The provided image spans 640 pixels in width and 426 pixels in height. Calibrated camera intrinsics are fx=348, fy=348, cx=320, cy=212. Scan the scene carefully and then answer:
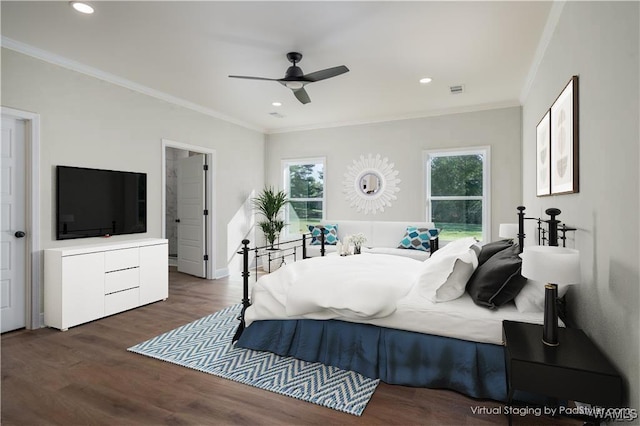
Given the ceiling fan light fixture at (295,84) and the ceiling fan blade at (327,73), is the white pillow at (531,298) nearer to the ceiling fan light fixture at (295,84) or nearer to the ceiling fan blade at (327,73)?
the ceiling fan blade at (327,73)

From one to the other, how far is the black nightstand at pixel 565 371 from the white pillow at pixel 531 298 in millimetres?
388

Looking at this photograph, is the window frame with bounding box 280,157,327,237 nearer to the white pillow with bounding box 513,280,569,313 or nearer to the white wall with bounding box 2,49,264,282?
the white wall with bounding box 2,49,264,282

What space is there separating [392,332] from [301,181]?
508 cm

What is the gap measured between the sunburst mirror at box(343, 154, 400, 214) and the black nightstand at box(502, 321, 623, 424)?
4594 mm

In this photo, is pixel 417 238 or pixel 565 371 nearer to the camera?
pixel 565 371

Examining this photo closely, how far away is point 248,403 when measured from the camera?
7.30 ft

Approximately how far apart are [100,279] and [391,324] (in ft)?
10.7

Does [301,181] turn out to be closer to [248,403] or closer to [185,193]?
[185,193]

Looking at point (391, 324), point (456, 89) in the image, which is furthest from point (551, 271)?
point (456, 89)

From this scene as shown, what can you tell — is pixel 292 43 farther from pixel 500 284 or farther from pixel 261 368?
pixel 261 368

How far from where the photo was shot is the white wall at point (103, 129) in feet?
11.8

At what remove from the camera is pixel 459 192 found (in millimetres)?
5840

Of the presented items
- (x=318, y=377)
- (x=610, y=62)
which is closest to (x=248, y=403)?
(x=318, y=377)

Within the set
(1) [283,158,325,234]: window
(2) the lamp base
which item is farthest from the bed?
(1) [283,158,325,234]: window
